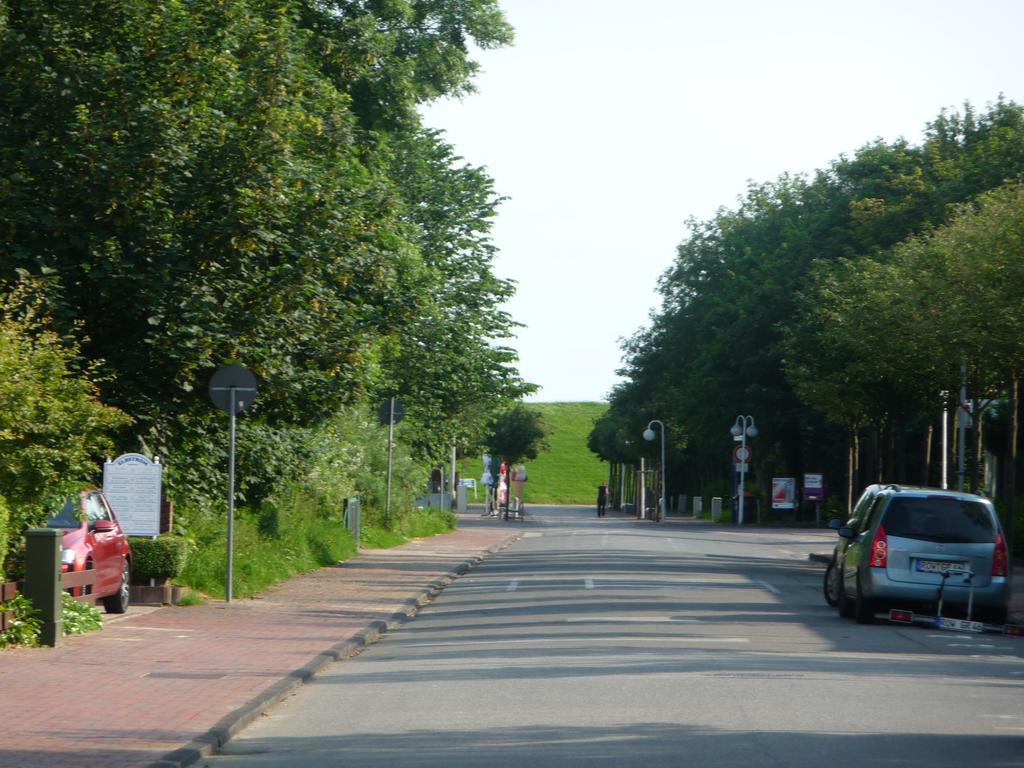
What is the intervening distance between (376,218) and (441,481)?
1544 inches

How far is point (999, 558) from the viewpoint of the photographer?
1898cm

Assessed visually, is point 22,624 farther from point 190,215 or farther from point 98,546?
point 190,215

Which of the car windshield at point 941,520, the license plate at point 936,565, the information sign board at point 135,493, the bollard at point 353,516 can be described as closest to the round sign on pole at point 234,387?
the information sign board at point 135,493

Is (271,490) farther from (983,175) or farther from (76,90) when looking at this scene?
(983,175)

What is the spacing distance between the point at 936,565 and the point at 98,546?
378 inches

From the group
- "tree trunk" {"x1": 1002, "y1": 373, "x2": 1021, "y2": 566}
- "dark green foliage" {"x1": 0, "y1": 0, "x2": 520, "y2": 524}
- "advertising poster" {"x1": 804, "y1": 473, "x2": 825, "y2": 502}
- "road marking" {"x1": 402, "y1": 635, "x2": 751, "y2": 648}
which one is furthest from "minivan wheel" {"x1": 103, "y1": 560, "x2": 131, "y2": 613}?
"advertising poster" {"x1": 804, "y1": 473, "x2": 825, "y2": 502}

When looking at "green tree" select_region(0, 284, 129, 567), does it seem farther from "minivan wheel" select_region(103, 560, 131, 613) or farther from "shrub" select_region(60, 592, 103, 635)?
"minivan wheel" select_region(103, 560, 131, 613)

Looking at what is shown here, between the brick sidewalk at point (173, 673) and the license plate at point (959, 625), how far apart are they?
6.34 metres

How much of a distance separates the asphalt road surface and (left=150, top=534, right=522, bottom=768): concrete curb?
118 millimetres

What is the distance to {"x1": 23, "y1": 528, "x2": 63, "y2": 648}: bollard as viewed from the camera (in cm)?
1487

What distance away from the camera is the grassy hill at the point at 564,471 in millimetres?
154500

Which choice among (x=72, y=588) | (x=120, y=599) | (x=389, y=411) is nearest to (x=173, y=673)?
(x=72, y=588)

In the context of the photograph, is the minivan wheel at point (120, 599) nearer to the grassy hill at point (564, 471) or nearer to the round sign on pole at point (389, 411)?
the round sign on pole at point (389, 411)

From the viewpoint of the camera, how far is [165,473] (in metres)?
23.4
